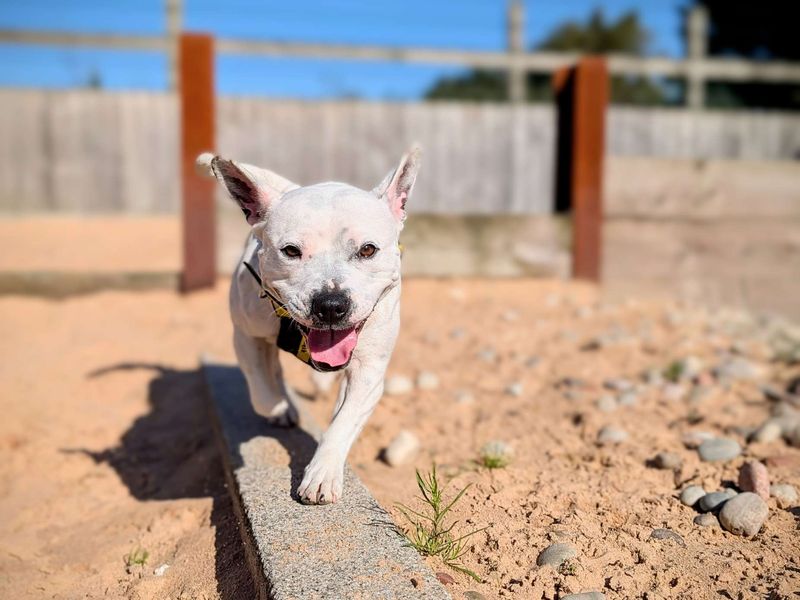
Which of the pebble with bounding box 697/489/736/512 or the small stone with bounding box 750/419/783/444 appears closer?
the pebble with bounding box 697/489/736/512

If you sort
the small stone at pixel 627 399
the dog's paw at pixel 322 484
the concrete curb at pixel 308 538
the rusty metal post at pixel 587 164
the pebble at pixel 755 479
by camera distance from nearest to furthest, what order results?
the concrete curb at pixel 308 538 < the dog's paw at pixel 322 484 < the pebble at pixel 755 479 < the small stone at pixel 627 399 < the rusty metal post at pixel 587 164

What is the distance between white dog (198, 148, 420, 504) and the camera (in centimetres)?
241

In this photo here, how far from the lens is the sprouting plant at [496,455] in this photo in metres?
3.11

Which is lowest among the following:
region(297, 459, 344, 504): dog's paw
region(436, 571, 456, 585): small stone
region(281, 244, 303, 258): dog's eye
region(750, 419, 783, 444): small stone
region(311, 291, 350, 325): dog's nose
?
region(750, 419, 783, 444): small stone

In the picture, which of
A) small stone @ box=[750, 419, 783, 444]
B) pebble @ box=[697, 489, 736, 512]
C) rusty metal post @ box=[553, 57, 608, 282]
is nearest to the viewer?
pebble @ box=[697, 489, 736, 512]

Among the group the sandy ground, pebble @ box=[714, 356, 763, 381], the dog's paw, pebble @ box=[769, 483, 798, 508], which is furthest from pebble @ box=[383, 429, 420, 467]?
pebble @ box=[714, 356, 763, 381]

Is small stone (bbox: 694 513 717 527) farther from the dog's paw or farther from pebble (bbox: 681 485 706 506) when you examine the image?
the dog's paw

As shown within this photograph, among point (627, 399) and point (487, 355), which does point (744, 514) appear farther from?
point (487, 355)

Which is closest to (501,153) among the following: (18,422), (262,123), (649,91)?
(262,123)

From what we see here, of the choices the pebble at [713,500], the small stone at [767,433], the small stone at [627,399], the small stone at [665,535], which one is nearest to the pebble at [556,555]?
the small stone at [665,535]

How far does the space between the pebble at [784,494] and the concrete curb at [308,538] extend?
4.63 ft

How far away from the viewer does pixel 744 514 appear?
8.40 feet

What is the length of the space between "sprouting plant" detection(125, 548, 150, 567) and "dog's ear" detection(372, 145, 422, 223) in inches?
59.3

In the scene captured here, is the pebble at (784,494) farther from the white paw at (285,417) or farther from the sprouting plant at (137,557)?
the sprouting plant at (137,557)
